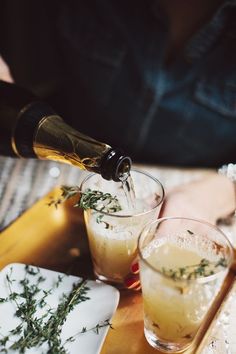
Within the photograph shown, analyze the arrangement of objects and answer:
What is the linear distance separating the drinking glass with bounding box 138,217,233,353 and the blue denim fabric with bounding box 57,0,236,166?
63cm

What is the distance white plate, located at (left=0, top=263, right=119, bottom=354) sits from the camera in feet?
1.90

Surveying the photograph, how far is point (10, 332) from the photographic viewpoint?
59 centimetres

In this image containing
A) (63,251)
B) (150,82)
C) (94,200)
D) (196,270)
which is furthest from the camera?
(150,82)

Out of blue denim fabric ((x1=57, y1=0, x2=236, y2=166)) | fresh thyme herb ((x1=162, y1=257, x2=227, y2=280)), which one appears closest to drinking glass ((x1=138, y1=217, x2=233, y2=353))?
fresh thyme herb ((x1=162, y1=257, x2=227, y2=280))

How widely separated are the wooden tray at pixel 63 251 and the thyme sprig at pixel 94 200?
0.38 ft

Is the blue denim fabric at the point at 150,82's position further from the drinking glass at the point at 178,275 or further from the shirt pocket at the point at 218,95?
the drinking glass at the point at 178,275

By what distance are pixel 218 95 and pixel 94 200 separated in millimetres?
672

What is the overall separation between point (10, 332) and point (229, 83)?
872 mm

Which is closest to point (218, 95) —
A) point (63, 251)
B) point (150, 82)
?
point (150, 82)

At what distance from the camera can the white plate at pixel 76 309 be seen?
1.90 feet

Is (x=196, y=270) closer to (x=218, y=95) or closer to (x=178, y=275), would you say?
(x=178, y=275)

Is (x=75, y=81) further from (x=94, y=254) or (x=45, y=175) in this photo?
(x=94, y=254)

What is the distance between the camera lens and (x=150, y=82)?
1191mm

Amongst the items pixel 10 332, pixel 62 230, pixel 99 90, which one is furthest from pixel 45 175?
pixel 10 332
